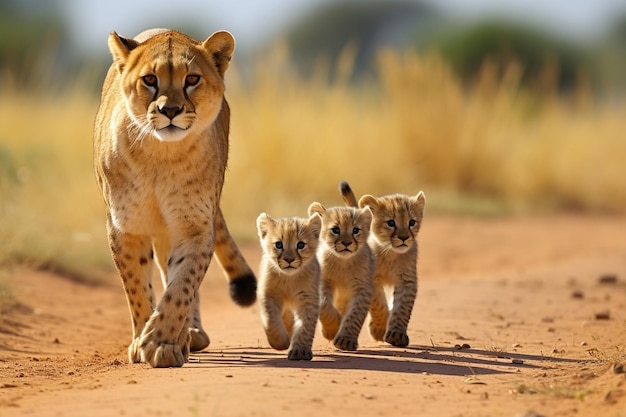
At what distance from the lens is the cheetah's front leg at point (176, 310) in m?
6.52

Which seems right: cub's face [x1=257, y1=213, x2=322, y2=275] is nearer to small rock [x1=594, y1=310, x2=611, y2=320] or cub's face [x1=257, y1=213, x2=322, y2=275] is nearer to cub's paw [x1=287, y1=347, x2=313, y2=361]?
cub's paw [x1=287, y1=347, x2=313, y2=361]

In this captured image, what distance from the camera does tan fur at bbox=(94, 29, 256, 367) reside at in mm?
6633

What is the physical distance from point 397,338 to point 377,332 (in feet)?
1.67

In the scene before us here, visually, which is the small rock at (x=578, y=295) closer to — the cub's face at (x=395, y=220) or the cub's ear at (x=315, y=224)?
the cub's face at (x=395, y=220)

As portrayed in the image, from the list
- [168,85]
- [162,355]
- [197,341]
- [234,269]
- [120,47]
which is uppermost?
[120,47]

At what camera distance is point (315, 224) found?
710cm

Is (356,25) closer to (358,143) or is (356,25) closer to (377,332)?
(358,143)

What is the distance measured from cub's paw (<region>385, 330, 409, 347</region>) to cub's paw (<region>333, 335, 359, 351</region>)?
1.11ft

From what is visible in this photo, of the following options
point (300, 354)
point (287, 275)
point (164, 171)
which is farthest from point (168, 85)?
point (300, 354)

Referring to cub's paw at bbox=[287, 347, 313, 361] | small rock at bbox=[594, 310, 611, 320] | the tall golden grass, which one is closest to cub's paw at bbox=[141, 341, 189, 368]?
cub's paw at bbox=[287, 347, 313, 361]

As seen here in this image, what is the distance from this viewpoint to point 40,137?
55.9ft

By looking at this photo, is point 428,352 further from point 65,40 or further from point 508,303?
point 65,40

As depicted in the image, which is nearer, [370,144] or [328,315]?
[328,315]

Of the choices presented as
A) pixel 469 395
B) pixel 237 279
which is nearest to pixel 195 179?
pixel 237 279
